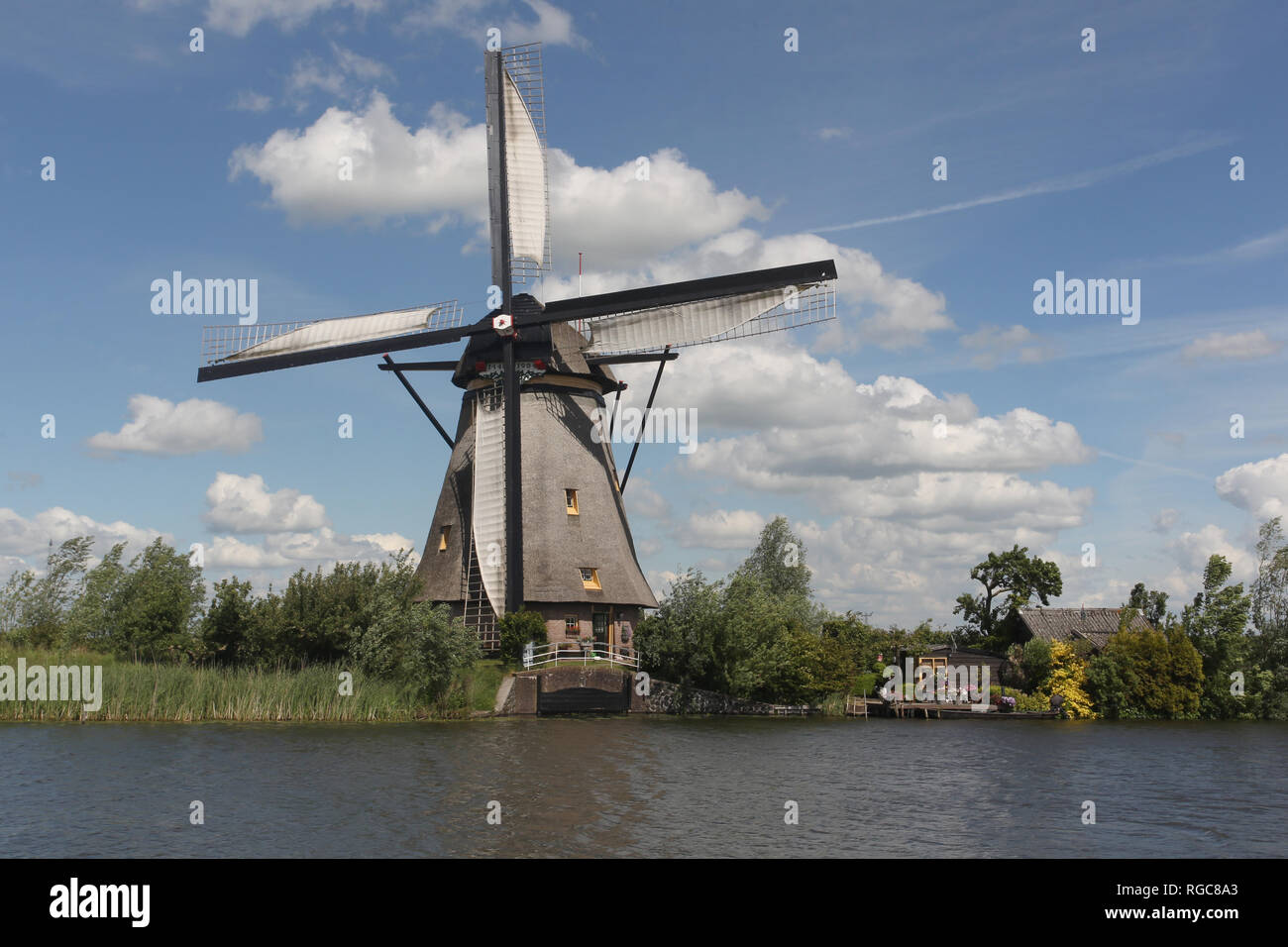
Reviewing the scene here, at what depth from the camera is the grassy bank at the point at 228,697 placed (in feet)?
102

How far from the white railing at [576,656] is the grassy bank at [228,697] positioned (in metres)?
3.09

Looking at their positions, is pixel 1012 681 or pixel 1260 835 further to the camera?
pixel 1012 681

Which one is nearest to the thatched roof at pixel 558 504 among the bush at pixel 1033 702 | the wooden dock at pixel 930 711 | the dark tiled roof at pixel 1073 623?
the wooden dock at pixel 930 711

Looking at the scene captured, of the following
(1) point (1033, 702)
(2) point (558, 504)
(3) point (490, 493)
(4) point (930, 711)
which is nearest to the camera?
(3) point (490, 493)

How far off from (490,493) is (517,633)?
5818 millimetres

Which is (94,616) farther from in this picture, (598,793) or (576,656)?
(598,793)

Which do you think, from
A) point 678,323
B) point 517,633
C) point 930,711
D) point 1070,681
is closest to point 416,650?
point 517,633

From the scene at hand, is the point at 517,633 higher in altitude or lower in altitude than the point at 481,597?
lower

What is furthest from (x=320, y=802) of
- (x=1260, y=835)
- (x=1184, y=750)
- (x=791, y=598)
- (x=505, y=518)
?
(x=791, y=598)

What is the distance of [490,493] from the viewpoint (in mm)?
39969
